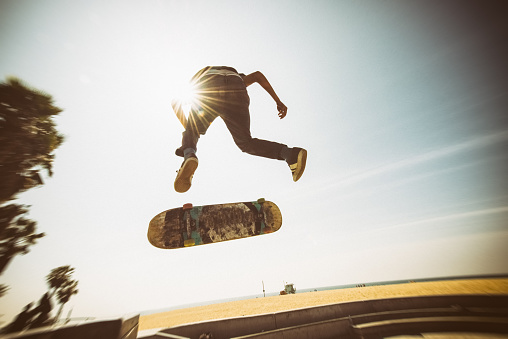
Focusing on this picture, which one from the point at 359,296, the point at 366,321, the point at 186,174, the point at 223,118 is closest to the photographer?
the point at 186,174

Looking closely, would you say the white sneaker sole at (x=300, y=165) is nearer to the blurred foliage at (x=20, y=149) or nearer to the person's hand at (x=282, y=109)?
the person's hand at (x=282, y=109)

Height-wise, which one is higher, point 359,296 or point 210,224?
point 210,224

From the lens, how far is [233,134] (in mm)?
3385

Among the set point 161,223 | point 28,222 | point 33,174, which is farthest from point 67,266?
point 161,223

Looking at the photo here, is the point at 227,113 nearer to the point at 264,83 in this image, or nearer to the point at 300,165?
the point at 264,83

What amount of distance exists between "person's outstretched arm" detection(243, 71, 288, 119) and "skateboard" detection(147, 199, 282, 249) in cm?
226

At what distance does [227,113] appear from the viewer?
3.22m

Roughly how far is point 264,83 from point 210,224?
333 cm

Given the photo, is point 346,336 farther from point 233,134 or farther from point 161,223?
point 233,134

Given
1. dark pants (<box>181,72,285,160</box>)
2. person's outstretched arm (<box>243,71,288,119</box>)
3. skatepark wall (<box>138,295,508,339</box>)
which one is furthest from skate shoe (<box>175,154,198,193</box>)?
skatepark wall (<box>138,295,508,339</box>)

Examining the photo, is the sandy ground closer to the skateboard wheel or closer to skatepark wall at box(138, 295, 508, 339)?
skatepark wall at box(138, 295, 508, 339)

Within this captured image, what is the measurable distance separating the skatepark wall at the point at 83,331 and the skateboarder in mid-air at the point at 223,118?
2059 millimetres

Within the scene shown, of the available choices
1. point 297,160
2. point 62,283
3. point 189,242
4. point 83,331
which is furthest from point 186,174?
point 62,283

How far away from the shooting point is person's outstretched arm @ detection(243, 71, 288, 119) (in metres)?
3.78
